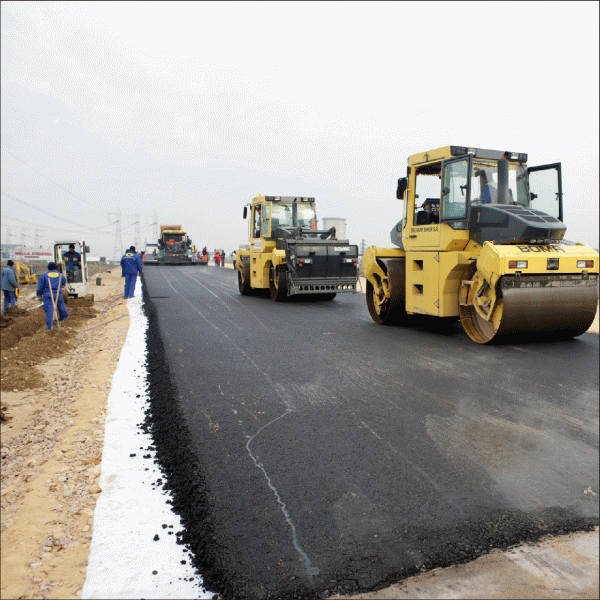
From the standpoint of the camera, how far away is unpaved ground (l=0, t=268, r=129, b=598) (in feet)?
9.56

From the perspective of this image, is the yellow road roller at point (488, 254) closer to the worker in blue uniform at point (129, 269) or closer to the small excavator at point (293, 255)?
the small excavator at point (293, 255)

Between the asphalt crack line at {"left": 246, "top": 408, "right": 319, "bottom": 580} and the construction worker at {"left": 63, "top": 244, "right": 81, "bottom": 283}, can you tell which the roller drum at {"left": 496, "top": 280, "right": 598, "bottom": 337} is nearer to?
the asphalt crack line at {"left": 246, "top": 408, "right": 319, "bottom": 580}

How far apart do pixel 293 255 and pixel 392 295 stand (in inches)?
164

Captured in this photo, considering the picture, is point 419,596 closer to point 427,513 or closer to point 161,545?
point 427,513

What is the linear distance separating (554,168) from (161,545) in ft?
24.6

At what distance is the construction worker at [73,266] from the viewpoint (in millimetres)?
17578

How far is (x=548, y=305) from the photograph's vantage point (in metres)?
6.68

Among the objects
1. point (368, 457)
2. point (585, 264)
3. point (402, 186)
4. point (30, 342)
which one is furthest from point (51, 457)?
point (402, 186)

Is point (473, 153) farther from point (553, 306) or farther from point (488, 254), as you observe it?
point (553, 306)

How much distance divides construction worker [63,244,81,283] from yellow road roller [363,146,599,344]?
1208 cm

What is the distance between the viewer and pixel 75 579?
2.79 metres

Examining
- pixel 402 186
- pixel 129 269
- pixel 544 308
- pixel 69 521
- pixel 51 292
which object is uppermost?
pixel 402 186

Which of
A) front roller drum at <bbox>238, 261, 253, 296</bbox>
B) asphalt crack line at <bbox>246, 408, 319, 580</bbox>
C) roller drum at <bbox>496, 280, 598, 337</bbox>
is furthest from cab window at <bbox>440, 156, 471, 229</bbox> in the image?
front roller drum at <bbox>238, 261, 253, 296</bbox>

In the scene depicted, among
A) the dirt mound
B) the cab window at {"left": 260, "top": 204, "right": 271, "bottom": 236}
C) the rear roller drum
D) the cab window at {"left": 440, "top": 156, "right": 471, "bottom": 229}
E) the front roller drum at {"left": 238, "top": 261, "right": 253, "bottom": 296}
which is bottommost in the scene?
the dirt mound
